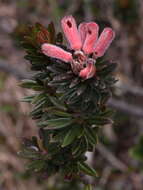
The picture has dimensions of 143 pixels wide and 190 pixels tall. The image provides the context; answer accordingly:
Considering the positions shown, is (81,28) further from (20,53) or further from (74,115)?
(20,53)

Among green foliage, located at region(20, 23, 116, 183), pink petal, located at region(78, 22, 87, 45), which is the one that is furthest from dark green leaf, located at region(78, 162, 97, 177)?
pink petal, located at region(78, 22, 87, 45)

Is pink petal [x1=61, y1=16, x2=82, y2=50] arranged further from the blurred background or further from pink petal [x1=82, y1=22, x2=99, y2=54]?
the blurred background

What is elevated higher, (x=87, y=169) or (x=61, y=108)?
(x=61, y=108)

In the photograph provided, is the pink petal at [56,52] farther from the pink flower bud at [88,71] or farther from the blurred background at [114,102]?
the blurred background at [114,102]

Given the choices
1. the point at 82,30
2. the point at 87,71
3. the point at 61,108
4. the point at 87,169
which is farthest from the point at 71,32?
the point at 87,169

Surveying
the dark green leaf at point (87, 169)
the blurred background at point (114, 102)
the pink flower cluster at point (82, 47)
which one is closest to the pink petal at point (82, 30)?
the pink flower cluster at point (82, 47)

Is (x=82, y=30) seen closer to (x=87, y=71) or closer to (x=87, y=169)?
(x=87, y=71)
